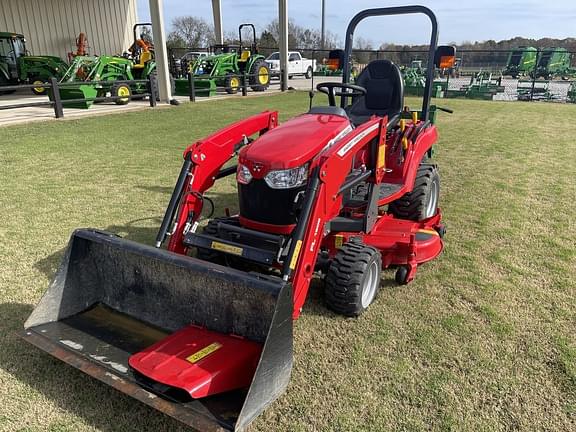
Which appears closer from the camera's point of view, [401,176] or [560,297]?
[560,297]

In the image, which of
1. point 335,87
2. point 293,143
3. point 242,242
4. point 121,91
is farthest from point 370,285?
point 121,91

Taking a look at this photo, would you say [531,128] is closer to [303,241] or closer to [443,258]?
[443,258]

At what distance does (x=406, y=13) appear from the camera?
15.0 feet

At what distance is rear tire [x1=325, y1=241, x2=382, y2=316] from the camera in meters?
2.88

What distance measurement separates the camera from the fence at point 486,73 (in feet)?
63.6

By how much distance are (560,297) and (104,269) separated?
3.10 metres

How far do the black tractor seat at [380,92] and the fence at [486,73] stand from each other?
14.5 feet

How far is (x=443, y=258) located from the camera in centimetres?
394

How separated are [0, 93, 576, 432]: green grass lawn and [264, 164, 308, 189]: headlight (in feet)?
2.85

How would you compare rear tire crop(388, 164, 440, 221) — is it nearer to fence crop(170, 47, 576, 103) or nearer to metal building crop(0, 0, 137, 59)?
fence crop(170, 47, 576, 103)

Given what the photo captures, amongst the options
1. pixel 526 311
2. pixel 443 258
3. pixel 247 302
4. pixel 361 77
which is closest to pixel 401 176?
pixel 443 258

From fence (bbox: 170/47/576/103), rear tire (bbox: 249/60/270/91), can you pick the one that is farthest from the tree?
rear tire (bbox: 249/60/270/91)

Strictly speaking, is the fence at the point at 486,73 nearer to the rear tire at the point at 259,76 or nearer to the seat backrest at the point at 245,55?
the rear tire at the point at 259,76

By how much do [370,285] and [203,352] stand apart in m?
1.32
